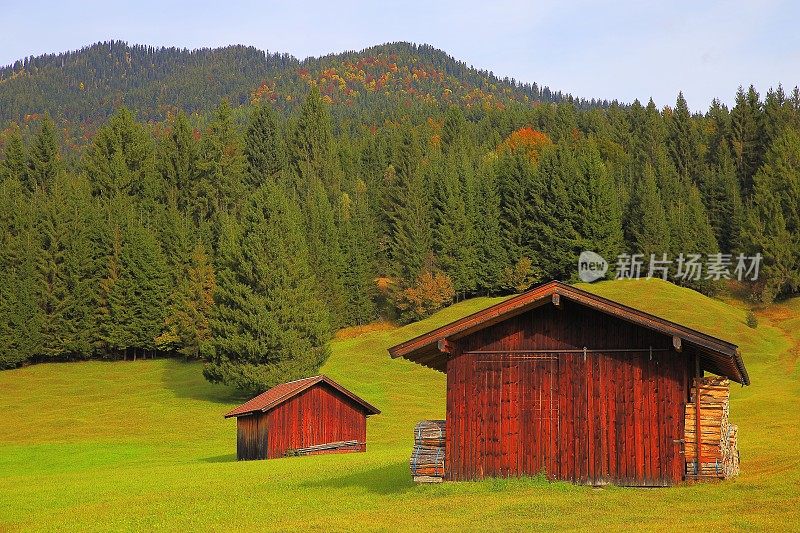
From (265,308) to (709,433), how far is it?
5391cm

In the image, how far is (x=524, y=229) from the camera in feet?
379

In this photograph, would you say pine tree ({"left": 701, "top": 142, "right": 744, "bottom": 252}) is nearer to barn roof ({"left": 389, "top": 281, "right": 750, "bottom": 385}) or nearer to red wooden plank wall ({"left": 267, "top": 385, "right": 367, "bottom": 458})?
red wooden plank wall ({"left": 267, "top": 385, "right": 367, "bottom": 458})

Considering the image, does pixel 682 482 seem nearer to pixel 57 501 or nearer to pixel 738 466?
pixel 738 466

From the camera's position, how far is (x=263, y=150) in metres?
146

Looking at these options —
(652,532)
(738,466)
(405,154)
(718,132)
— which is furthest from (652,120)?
(652,532)

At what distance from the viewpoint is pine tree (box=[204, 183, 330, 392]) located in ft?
247

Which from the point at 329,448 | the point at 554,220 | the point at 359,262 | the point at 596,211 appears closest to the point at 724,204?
the point at 596,211

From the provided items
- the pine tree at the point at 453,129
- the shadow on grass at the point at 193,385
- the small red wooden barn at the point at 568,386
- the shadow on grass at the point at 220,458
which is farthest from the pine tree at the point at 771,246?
the small red wooden barn at the point at 568,386

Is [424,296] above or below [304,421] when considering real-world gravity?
above

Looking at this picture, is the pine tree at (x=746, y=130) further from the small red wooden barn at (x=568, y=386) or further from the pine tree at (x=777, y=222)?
the small red wooden barn at (x=568, y=386)

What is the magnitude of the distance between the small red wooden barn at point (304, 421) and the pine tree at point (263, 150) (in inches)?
3769

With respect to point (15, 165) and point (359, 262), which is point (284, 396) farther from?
point (15, 165)

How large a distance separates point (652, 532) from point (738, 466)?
1208 centimetres

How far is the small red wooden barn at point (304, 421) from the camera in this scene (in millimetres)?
49906
